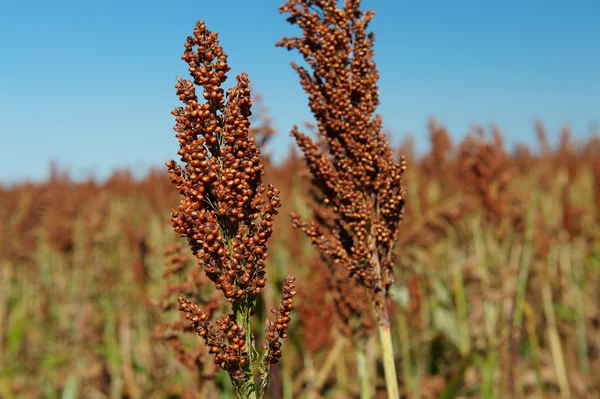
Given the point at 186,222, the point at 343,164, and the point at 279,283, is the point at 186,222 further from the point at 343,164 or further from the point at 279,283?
the point at 279,283

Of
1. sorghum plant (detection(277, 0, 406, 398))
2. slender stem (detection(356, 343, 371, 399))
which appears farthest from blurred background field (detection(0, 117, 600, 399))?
sorghum plant (detection(277, 0, 406, 398))

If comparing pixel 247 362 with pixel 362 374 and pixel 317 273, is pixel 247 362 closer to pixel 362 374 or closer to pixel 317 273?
pixel 362 374

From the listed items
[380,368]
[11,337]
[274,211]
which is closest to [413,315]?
[380,368]

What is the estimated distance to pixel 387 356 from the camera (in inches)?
105

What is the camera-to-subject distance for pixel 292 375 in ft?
23.4

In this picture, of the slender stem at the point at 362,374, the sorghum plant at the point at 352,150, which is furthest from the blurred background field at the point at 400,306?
the sorghum plant at the point at 352,150

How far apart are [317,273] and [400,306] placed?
3.96 feet

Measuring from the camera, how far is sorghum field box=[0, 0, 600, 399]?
6.85 ft

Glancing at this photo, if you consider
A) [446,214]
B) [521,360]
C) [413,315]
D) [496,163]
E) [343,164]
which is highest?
[496,163]

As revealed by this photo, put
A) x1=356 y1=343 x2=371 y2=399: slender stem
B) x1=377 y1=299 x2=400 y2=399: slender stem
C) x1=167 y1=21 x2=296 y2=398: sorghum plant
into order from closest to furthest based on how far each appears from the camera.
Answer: x1=167 y1=21 x2=296 y2=398: sorghum plant < x1=377 y1=299 x2=400 y2=399: slender stem < x1=356 y1=343 x2=371 y2=399: slender stem

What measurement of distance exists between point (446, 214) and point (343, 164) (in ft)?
16.5

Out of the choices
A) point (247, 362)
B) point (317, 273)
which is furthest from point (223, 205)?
point (317, 273)

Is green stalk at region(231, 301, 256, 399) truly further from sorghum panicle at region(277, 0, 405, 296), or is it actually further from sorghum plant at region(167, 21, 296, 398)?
sorghum panicle at region(277, 0, 405, 296)

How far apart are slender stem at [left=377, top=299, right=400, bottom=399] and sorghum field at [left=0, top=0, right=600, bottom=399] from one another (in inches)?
0.4
